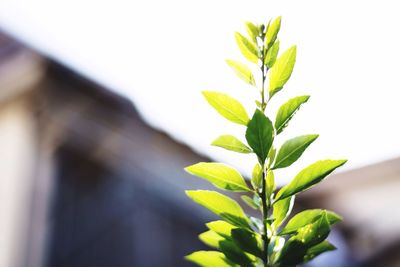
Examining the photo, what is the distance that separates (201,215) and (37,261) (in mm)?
1876

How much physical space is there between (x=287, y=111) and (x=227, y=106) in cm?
8

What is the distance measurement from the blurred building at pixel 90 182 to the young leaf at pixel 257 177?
6.94 ft

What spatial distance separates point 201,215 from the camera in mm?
4219

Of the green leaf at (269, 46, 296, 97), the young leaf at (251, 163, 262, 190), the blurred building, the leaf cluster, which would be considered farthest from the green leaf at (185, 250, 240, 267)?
the blurred building

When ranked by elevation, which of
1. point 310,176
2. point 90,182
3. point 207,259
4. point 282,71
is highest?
point 90,182

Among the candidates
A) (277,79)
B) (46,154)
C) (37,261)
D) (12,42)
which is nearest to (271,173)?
(277,79)

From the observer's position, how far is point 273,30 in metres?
0.61

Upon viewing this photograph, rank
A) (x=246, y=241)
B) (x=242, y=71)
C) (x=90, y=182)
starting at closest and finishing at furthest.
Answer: (x=246, y=241) < (x=242, y=71) < (x=90, y=182)

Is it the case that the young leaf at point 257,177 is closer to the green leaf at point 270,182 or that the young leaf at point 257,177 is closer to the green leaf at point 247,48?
the green leaf at point 270,182

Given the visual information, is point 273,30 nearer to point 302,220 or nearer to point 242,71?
point 242,71

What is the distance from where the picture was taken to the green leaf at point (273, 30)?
609 mm

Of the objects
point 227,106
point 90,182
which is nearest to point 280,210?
point 227,106

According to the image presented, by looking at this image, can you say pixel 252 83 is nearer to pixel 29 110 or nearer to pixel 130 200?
pixel 29 110

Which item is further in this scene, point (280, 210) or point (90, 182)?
point (90, 182)
